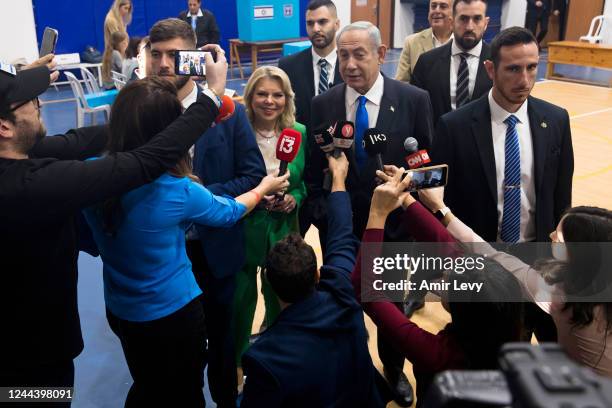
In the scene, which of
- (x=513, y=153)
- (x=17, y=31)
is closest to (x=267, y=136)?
(x=513, y=153)

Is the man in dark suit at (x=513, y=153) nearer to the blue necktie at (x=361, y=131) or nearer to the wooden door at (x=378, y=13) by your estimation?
the blue necktie at (x=361, y=131)

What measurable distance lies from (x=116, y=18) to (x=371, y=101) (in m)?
6.04

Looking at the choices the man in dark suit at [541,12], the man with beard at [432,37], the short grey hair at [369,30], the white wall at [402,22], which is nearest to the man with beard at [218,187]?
the short grey hair at [369,30]

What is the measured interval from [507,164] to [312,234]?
10.5ft

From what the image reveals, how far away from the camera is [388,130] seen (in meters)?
3.05

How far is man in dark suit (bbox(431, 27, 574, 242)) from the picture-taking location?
101 inches

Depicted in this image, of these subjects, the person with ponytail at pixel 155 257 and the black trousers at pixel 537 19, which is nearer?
the person with ponytail at pixel 155 257

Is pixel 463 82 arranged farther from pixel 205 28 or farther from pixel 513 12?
pixel 513 12

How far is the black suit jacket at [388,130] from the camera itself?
3.04 meters

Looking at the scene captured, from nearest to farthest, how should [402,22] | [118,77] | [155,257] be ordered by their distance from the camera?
[155,257], [118,77], [402,22]

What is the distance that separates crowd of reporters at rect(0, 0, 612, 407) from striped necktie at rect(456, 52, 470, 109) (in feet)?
3.17

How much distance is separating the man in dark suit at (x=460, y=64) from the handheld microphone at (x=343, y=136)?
63.5 inches

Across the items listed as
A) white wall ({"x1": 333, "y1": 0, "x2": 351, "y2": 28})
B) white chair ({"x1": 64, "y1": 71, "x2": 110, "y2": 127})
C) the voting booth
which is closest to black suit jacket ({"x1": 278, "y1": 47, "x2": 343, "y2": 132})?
white chair ({"x1": 64, "y1": 71, "x2": 110, "y2": 127})

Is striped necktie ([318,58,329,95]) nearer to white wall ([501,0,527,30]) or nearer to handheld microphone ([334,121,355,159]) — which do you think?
handheld microphone ([334,121,355,159])
